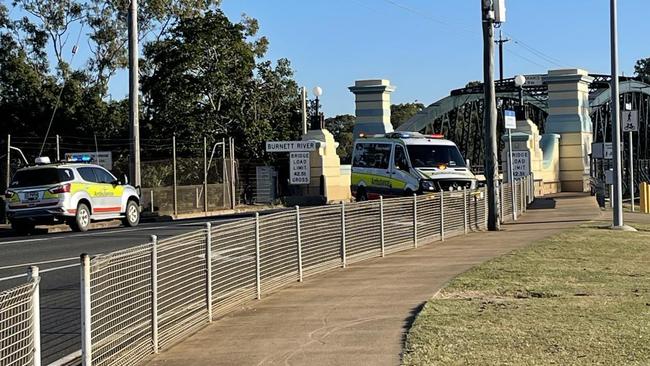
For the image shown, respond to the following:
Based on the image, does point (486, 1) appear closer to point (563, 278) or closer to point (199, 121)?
point (563, 278)

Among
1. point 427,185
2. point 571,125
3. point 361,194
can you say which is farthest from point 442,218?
point 571,125

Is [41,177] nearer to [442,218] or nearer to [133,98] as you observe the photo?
[133,98]

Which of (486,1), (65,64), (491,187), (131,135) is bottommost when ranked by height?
(491,187)

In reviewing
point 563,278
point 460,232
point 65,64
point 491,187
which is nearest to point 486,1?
point 491,187

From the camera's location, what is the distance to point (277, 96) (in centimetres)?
4581

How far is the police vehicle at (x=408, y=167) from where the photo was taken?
75.6 feet

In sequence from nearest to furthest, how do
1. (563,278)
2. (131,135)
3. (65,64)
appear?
(563,278) < (131,135) < (65,64)

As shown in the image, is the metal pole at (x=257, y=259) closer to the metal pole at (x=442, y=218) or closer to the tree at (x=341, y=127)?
the metal pole at (x=442, y=218)

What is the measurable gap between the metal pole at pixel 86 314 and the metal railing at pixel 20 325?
1.99ft

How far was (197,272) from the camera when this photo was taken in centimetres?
879

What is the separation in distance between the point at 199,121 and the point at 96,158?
1310 cm

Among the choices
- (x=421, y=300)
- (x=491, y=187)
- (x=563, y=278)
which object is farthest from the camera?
(x=491, y=187)

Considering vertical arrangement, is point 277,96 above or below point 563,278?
above

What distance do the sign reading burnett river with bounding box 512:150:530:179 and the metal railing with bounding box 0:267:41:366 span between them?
2615cm
